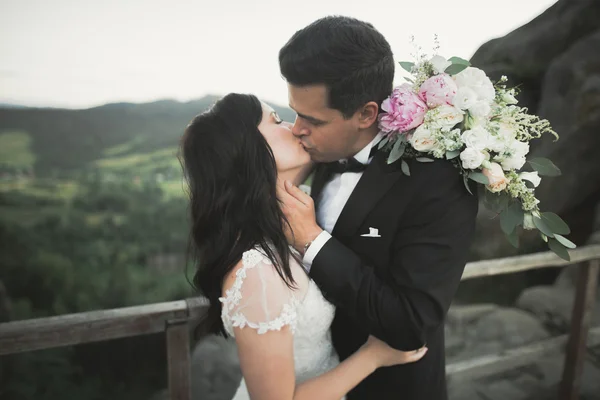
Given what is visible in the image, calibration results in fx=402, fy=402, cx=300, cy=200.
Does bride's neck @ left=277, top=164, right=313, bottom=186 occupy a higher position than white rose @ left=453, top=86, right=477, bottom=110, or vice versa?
white rose @ left=453, top=86, right=477, bottom=110

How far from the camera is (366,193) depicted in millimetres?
1196

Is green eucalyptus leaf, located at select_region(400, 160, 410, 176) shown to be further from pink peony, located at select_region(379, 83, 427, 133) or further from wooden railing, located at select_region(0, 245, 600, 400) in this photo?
Answer: wooden railing, located at select_region(0, 245, 600, 400)

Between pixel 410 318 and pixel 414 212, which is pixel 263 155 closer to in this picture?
pixel 414 212

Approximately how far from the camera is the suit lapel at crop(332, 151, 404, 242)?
1186mm

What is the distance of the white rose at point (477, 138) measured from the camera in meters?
1.05

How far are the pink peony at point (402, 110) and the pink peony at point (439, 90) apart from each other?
0.09 feet

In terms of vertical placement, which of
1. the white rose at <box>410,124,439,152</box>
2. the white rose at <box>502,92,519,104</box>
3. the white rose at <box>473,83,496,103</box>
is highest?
the white rose at <box>473,83,496,103</box>

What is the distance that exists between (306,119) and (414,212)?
0.44 meters

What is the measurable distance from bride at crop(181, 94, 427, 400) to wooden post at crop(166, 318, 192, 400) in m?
0.33

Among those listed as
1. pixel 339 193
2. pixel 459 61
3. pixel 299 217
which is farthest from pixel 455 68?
pixel 299 217

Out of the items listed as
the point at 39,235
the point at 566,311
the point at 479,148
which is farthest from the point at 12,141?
the point at 566,311

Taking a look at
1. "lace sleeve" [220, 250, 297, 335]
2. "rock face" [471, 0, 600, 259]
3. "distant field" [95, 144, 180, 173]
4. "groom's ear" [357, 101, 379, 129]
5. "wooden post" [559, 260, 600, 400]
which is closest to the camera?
"lace sleeve" [220, 250, 297, 335]

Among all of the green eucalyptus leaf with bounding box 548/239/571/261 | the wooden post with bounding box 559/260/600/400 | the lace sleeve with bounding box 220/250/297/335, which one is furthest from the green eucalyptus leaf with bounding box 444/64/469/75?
the wooden post with bounding box 559/260/600/400

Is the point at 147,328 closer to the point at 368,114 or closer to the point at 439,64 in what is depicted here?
the point at 368,114
